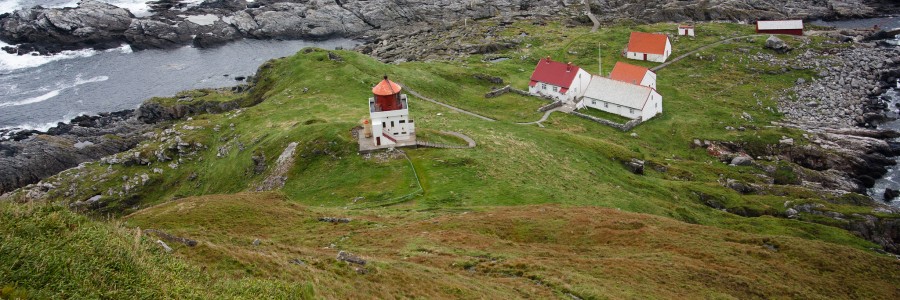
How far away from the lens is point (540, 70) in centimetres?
9638

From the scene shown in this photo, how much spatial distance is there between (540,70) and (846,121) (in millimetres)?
43223

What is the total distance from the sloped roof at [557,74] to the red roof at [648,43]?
27636mm

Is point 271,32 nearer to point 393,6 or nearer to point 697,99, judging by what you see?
point 393,6

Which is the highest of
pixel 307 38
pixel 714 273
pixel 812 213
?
pixel 307 38

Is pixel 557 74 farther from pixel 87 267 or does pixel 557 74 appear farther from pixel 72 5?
pixel 72 5

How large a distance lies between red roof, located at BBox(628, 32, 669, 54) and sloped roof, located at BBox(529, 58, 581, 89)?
27.6 meters

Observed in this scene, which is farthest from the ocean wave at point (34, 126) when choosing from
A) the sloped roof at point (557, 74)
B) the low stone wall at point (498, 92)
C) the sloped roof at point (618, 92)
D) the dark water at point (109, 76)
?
the sloped roof at point (618, 92)

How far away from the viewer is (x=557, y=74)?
309ft

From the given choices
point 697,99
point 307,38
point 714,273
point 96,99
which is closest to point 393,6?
point 307,38

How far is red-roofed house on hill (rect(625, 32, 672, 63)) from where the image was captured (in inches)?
4505

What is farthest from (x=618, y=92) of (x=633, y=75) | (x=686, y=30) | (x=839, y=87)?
(x=686, y=30)

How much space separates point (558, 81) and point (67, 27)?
375 feet

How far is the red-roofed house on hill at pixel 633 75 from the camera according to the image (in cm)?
9619

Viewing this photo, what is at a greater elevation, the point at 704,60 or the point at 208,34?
the point at 208,34
